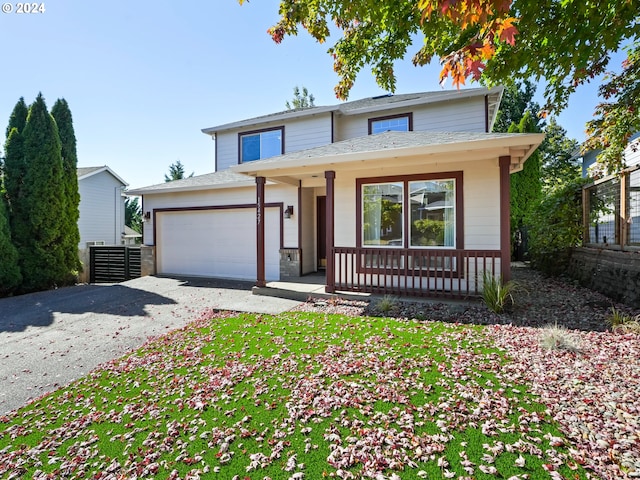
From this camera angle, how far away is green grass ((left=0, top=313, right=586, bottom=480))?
7.58 ft

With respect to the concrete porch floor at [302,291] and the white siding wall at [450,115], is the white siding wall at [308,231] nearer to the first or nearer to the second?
the concrete porch floor at [302,291]

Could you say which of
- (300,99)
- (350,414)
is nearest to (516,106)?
(300,99)

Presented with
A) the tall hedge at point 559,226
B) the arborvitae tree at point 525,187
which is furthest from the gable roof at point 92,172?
the arborvitae tree at point 525,187

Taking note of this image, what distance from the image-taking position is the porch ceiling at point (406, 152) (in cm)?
573

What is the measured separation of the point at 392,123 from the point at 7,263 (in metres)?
12.1

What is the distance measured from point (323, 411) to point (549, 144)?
28273 millimetres

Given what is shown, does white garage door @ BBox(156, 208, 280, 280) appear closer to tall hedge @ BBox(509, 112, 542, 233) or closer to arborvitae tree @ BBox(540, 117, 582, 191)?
tall hedge @ BBox(509, 112, 542, 233)

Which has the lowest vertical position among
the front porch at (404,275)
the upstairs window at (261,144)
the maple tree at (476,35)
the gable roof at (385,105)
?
the front porch at (404,275)

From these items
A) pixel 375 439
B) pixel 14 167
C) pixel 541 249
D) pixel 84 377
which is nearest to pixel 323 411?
pixel 375 439

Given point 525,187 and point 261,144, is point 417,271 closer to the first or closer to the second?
point 261,144

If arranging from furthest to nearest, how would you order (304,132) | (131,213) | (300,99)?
(131,213) → (300,99) → (304,132)

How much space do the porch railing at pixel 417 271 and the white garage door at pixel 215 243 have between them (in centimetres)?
349

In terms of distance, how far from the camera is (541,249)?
377 inches

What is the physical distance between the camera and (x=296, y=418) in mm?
2830
